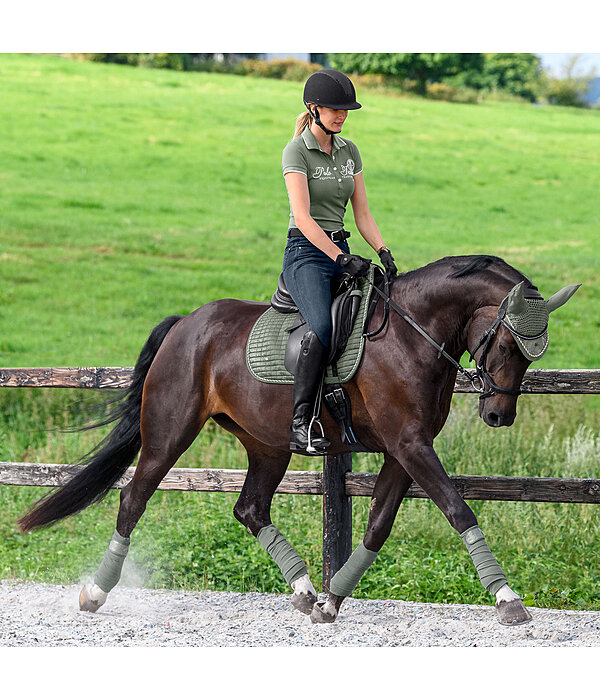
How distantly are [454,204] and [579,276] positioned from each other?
4.28 m

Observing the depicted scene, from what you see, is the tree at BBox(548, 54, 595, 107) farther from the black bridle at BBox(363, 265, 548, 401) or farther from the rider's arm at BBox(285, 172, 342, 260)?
the black bridle at BBox(363, 265, 548, 401)

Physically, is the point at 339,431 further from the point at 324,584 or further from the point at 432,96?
the point at 432,96

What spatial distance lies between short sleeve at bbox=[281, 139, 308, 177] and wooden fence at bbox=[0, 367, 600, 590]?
1.89 m

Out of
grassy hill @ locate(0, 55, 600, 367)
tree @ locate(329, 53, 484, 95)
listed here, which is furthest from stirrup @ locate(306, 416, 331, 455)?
tree @ locate(329, 53, 484, 95)

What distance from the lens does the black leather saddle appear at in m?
4.68

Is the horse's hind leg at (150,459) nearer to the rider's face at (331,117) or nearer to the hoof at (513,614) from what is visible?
the rider's face at (331,117)

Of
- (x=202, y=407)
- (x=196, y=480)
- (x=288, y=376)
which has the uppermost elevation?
(x=288, y=376)

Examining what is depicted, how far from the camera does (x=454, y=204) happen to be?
65.4 ft

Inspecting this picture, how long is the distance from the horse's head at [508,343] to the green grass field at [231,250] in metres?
2.25

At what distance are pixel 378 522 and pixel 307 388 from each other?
0.88 m

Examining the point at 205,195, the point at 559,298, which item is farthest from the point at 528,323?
the point at 205,195

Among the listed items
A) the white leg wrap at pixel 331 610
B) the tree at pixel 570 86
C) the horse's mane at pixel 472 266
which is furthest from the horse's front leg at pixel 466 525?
the tree at pixel 570 86

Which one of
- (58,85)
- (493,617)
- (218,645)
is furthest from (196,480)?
(58,85)

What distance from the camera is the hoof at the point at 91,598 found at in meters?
5.43
